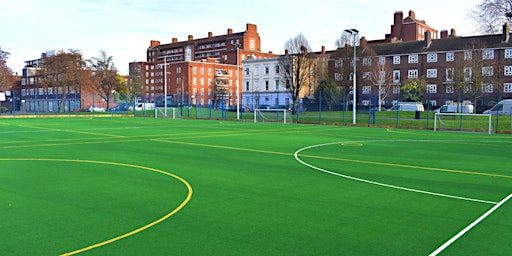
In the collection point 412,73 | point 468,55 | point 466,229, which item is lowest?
point 466,229

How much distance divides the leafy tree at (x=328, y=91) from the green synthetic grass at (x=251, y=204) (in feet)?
138

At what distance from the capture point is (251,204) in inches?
303

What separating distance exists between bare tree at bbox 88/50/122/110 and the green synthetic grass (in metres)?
54.9

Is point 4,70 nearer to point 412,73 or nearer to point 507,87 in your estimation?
point 412,73

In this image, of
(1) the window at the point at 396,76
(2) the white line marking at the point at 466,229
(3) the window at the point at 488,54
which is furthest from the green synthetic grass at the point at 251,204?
(1) the window at the point at 396,76

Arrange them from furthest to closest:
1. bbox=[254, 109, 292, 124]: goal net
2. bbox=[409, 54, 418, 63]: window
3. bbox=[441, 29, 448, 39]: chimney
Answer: bbox=[441, 29, 448, 39]: chimney < bbox=[409, 54, 418, 63]: window < bbox=[254, 109, 292, 124]: goal net

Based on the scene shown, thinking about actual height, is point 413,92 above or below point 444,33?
below

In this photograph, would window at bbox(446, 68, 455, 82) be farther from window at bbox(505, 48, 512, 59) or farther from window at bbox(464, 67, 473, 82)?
Answer: window at bbox(464, 67, 473, 82)

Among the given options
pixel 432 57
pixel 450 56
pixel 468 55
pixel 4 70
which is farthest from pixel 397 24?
pixel 4 70

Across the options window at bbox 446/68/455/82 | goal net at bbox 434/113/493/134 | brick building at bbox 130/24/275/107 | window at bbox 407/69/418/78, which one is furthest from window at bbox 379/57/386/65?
goal net at bbox 434/113/493/134

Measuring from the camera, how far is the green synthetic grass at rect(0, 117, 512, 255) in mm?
5578

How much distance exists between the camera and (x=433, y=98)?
6531 cm

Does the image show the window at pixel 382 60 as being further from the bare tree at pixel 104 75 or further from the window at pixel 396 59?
the bare tree at pixel 104 75

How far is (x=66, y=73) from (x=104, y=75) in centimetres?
570
